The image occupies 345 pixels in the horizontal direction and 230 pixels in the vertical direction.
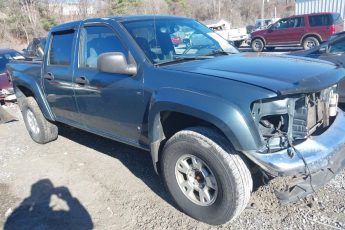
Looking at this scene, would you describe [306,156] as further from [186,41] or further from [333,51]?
[333,51]

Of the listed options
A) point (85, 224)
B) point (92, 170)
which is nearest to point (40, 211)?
point (85, 224)

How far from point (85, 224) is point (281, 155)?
200 cm

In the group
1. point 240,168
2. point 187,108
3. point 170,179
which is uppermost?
point 187,108

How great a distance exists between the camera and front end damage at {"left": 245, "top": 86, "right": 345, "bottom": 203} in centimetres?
275

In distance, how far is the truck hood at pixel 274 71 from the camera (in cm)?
277

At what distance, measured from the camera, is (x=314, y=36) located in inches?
699

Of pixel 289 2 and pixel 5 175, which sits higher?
pixel 289 2

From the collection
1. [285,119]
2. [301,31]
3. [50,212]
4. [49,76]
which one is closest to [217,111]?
[285,119]

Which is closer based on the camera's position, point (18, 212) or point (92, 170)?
point (18, 212)

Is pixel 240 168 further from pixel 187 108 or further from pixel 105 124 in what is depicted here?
pixel 105 124

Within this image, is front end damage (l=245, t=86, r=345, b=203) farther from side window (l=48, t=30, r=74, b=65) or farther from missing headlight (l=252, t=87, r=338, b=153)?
side window (l=48, t=30, r=74, b=65)

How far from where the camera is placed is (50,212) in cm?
380

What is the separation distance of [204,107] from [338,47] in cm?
471

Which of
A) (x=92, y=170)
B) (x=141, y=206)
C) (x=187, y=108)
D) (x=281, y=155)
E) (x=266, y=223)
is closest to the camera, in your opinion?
(x=281, y=155)
